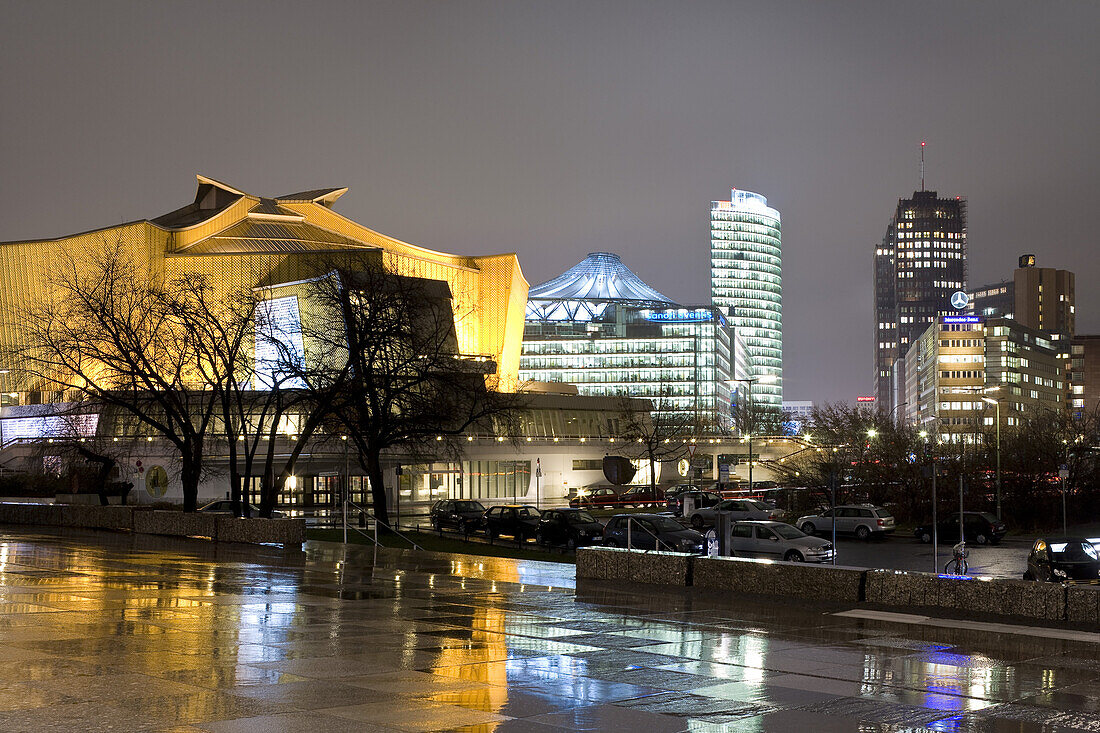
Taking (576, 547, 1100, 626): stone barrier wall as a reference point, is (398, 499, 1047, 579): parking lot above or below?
below

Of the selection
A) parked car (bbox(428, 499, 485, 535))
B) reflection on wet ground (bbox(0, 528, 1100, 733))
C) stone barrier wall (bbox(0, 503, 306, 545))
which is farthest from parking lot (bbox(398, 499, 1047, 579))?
reflection on wet ground (bbox(0, 528, 1100, 733))

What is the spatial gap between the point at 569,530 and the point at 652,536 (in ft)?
17.3

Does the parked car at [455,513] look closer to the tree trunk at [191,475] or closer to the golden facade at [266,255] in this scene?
the tree trunk at [191,475]

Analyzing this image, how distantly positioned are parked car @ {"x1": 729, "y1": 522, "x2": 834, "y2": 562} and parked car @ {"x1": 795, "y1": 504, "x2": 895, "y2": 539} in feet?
35.7

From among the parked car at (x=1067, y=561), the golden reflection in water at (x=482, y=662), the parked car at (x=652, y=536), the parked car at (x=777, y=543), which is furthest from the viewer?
the parked car at (x=652, y=536)

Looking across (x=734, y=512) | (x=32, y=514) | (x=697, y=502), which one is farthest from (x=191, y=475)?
(x=697, y=502)

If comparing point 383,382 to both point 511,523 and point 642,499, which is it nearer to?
point 511,523

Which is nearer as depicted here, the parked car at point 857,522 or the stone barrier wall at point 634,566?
the stone barrier wall at point 634,566

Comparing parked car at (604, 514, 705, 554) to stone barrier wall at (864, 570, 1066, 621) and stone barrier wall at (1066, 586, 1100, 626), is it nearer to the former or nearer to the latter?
stone barrier wall at (864, 570, 1066, 621)

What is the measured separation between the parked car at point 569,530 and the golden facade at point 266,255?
5820cm

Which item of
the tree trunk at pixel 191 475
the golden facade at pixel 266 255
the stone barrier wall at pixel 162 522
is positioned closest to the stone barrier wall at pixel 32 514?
the stone barrier wall at pixel 162 522

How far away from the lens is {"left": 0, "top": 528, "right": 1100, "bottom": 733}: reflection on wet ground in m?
10.3

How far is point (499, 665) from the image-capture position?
1327 centimetres

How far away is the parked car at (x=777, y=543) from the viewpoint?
112ft
